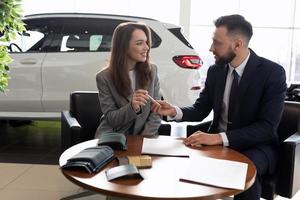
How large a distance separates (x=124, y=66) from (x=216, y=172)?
104 cm

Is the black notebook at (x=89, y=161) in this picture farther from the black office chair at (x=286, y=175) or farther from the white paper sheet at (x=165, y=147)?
the black office chair at (x=286, y=175)

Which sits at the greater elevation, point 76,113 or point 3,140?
point 76,113

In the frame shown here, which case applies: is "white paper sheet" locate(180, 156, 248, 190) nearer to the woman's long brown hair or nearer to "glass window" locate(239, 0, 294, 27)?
the woman's long brown hair

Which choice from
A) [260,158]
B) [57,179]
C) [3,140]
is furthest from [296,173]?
[3,140]

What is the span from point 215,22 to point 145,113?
26.1 inches

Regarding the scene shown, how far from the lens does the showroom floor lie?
2824 millimetres

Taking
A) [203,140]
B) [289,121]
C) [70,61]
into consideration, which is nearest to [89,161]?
[203,140]

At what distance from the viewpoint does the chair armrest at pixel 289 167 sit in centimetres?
199

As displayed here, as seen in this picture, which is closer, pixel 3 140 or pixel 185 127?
pixel 185 127

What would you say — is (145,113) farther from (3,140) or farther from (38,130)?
(38,130)

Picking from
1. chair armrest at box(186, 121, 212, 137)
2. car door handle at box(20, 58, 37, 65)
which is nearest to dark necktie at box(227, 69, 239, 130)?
chair armrest at box(186, 121, 212, 137)

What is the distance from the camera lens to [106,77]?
2.29 meters

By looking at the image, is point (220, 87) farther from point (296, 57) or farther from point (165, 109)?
point (296, 57)

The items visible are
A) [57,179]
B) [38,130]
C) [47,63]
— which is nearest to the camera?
[57,179]
